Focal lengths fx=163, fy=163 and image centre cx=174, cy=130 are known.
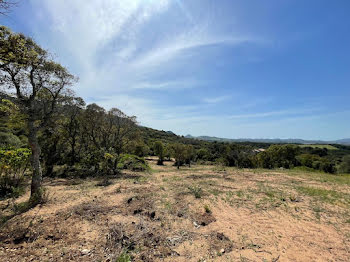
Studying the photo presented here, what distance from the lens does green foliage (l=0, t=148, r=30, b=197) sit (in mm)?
5820

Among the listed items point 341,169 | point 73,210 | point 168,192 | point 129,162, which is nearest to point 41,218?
point 73,210

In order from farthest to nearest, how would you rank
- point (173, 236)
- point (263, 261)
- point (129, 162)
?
point (129, 162) → point (173, 236) → point (263, 261)

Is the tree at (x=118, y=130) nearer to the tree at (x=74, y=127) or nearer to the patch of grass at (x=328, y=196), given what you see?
the tree at (x=74, y=127)

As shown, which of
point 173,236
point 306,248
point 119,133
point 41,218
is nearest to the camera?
point 306,248

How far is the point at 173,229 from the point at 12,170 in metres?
7.07

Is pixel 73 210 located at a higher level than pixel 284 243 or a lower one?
higher

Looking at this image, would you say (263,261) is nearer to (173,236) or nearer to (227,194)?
(173,236)

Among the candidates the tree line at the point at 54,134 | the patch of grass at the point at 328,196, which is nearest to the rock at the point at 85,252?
the tree line at the point at 54,134

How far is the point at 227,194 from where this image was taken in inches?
316

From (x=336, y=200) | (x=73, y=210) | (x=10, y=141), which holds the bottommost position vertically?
(x=336, y=200)

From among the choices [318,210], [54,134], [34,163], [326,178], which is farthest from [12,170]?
[326,178]

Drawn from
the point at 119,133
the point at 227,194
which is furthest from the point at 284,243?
the point at 119,133

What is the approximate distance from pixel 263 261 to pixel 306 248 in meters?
1.43

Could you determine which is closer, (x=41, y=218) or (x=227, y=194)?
(x=41, y=218)
